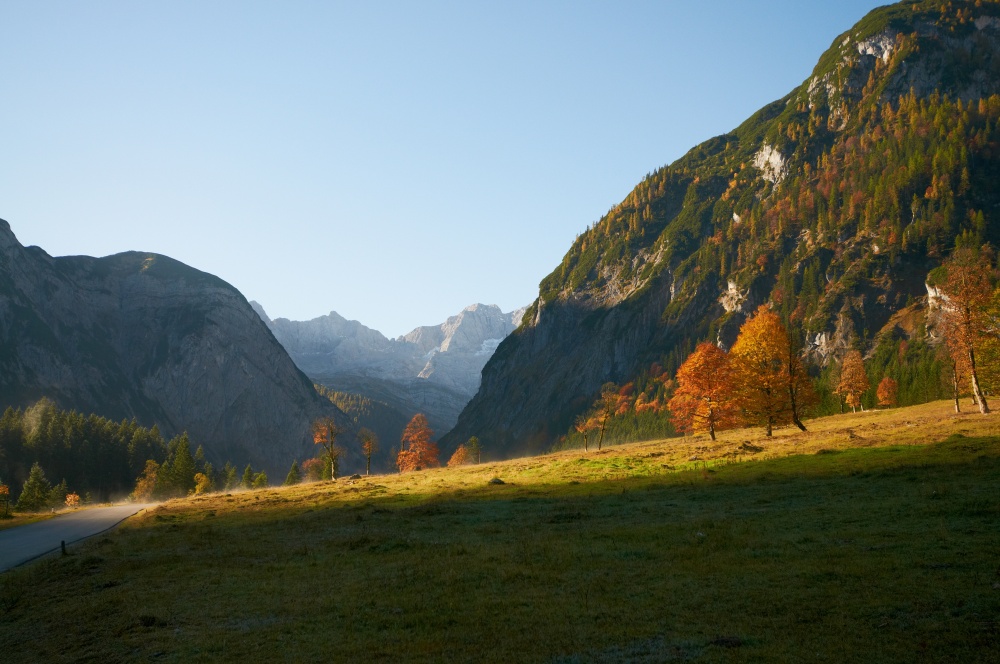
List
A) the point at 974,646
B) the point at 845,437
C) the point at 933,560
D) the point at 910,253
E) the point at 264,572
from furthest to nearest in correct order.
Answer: the point at 910,253 < the point at 845,437 < the point at 264,572 < the point at 933,560 < the point at 974,646

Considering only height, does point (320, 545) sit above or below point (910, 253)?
below

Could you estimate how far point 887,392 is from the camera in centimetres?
11594

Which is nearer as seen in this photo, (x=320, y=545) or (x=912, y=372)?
(x=320, y=545)

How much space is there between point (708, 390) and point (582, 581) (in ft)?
191

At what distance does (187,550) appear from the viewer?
30.3 metres

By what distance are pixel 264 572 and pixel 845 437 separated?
48.4 m

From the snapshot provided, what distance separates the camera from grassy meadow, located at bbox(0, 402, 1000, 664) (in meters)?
13.4

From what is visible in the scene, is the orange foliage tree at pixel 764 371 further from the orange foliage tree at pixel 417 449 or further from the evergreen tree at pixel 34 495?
the evergreen tree at pixel 34 495

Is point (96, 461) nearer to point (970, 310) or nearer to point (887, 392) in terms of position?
point (970, 310)

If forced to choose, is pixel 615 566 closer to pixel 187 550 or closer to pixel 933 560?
pixel 933 560

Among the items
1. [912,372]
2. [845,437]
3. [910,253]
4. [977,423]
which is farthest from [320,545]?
[910,253]

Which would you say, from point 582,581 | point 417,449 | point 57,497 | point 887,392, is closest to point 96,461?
point 57,497

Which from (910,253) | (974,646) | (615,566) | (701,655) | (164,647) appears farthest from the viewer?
(910,253)

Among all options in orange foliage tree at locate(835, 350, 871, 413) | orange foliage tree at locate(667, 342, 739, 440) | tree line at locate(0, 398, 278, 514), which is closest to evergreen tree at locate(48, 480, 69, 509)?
tree line at locate(0, 398, 278, 514)
